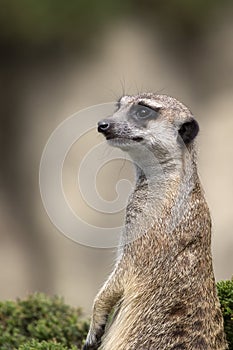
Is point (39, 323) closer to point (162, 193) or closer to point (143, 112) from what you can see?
point (162, 193)

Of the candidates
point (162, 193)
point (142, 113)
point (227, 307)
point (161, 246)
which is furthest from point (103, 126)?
point (227, 307)

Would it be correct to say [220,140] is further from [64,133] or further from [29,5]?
[64,133]

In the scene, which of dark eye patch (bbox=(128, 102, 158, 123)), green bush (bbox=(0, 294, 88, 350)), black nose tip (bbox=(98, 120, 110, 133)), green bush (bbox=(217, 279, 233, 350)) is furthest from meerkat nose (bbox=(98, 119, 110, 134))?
green bush (bbox=(0, 294, 88, 350))

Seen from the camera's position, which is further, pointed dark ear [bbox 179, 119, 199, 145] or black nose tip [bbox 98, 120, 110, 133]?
pointed dark ear [bbox 179, 119, 199, 145]

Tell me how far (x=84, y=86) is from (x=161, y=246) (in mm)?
6790

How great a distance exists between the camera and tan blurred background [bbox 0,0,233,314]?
34.1 feet

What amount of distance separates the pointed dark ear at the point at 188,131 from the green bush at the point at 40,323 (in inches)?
63.8

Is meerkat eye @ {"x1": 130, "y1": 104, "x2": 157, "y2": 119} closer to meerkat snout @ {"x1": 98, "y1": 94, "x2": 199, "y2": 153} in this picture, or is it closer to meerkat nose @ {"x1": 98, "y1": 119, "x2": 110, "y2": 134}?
meerkat snout @ {"x1": 98, "y1": 94, "x2": 199, "y2": 153}

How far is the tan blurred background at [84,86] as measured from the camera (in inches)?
409

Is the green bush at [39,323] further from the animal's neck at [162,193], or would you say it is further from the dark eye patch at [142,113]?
the dark eye patch at [142,113]

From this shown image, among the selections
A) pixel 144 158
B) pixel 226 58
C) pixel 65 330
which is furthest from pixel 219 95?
pixel 144 158

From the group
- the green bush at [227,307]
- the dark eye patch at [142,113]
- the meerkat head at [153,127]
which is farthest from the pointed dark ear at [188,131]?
the green bush at [227,307]

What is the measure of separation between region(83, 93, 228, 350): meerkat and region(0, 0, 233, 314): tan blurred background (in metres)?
5.68

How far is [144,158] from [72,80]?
264 inches
